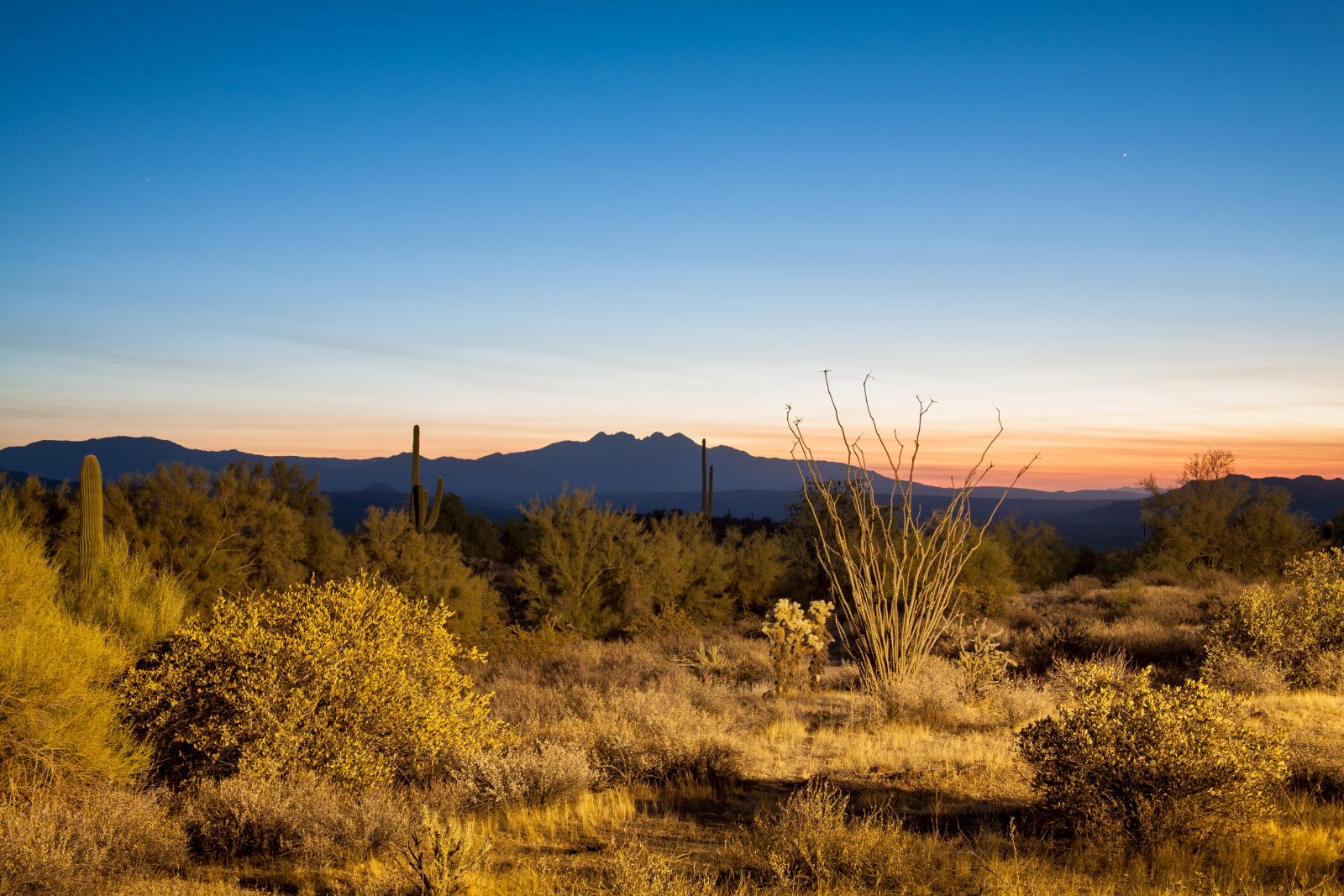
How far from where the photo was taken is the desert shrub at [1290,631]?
10.6m

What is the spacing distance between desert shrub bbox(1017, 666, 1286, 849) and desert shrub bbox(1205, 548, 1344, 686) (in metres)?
6.56

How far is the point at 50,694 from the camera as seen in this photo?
577cm

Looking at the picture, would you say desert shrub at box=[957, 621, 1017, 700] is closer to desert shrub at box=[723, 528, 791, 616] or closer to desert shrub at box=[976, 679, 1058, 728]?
desert shrub at box=[976, 679, 1058, 728]

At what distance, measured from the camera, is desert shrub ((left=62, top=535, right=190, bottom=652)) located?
7.61 metres

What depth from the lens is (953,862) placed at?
475 cm

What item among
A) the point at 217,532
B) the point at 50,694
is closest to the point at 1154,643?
the point at 50,694

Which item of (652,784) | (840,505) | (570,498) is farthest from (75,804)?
(840,505)

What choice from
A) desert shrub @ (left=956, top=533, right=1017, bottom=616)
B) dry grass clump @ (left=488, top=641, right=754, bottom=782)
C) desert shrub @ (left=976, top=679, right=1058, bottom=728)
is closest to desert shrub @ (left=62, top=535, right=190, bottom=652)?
dry grass clump @ (left=488, top=641, right=754, bottom=782)

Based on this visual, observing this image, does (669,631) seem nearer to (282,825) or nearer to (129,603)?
(129,603)

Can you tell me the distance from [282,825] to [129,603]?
3595mm

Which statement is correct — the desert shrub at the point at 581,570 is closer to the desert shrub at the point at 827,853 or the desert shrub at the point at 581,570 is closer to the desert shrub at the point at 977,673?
the desert shrub at the point at 977,673

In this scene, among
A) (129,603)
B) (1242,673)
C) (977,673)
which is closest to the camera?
(129,603)

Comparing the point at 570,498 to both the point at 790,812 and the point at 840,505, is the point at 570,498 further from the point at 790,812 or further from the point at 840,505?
the point at 790,812

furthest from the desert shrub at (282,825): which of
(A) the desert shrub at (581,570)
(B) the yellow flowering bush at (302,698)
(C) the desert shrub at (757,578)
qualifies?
(C) the desert shrub at (757,578)
